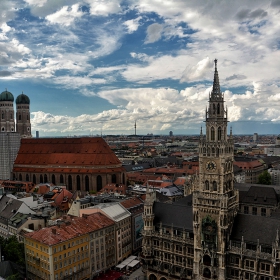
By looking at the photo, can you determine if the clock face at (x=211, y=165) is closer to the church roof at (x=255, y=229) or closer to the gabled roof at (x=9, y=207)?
the church roof at (x=255, y=229)

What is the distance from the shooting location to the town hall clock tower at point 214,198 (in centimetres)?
7338

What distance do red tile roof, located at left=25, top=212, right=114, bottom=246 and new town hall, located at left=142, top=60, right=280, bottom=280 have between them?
61.8 feet

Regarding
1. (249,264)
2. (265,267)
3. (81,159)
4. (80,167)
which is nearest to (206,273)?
(249,264)

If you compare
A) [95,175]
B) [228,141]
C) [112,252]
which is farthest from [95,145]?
[228,141]

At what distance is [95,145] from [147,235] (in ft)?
351

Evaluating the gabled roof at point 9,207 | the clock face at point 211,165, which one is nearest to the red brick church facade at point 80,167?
the gabled roof at point 9,207

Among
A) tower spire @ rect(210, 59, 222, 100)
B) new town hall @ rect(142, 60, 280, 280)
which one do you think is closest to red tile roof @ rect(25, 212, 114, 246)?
new town hall @ rect(142, 60, 280, 280)

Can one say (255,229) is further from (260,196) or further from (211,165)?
(260,196)

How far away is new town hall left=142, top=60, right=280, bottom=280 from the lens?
69.9 meters

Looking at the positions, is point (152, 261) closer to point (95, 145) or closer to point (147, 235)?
point (147, 235)

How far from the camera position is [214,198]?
244 feet

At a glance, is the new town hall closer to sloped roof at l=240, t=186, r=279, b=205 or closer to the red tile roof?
the red tile roof

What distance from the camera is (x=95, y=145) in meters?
188

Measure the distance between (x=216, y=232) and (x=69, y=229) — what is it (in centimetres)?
3967
